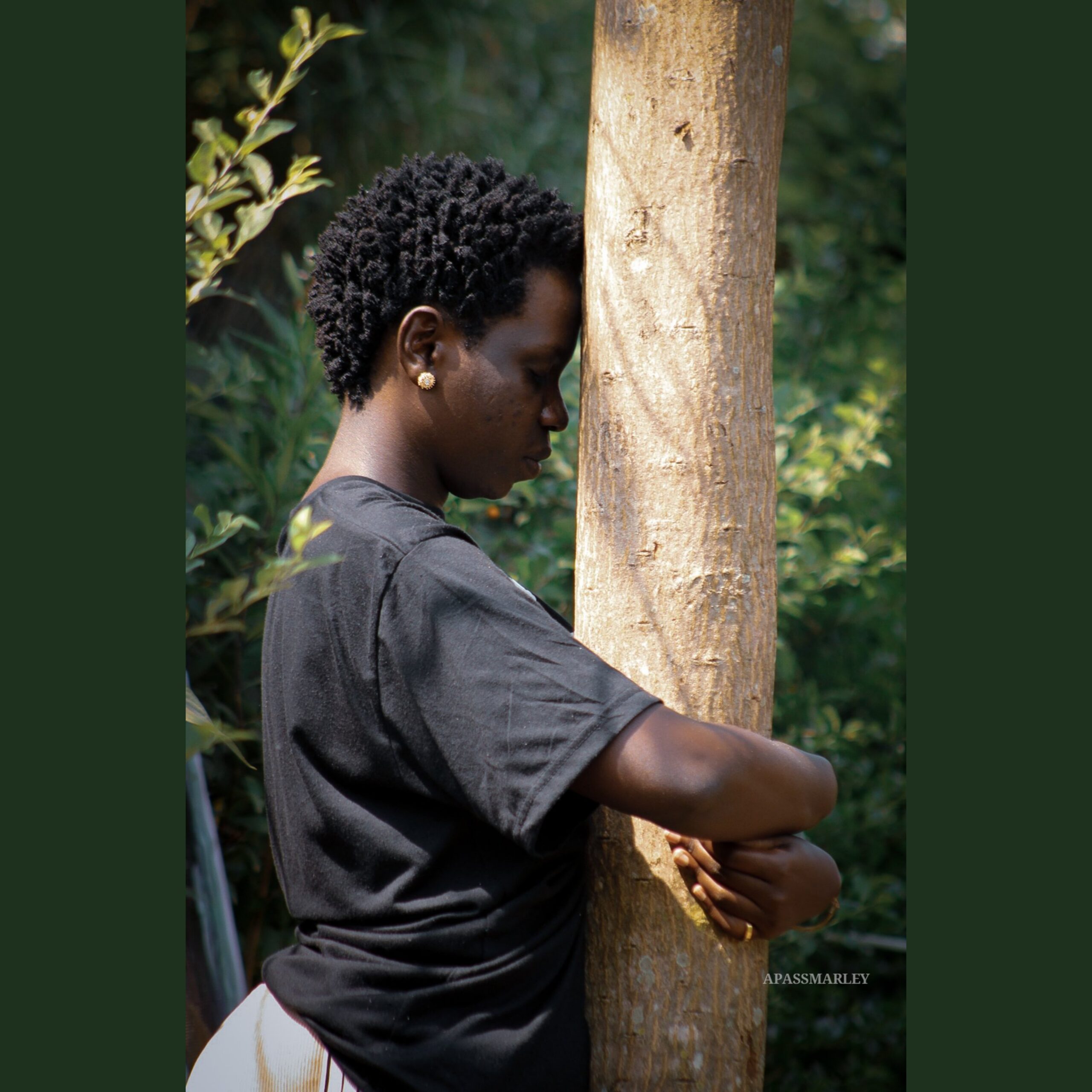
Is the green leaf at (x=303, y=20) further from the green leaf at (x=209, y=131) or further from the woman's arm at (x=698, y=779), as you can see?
the woman's arm at (x=698, y=779)

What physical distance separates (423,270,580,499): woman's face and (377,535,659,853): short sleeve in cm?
31

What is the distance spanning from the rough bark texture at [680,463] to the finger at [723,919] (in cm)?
3

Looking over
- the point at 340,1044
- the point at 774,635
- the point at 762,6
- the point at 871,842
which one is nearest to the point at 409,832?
the point at 340,1044

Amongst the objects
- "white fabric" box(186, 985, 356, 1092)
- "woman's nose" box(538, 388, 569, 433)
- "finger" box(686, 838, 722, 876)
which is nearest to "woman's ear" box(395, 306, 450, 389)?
"woman's nose" box(538, 388, 569, 433)

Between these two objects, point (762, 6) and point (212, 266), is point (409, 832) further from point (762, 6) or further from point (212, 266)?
point (762, 6)

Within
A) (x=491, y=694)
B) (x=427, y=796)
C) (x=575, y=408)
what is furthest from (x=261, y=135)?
(x=575, y=408)

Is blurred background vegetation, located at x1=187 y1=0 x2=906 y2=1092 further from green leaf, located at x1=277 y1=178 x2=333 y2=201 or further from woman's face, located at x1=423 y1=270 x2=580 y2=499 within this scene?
green leaf, located at x1=277 y1=178 x2=333 y2=201

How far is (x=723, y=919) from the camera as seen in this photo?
68.4 inches

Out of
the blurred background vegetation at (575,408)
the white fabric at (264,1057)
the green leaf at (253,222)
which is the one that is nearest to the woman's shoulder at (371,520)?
the green leaf at (253,222)

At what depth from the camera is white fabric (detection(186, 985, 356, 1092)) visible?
64.3 inches

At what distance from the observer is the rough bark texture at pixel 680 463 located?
1.78 metres

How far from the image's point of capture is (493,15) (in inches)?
203

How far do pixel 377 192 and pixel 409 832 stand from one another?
43.7 inches

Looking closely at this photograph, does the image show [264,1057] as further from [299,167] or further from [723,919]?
[299,167]
